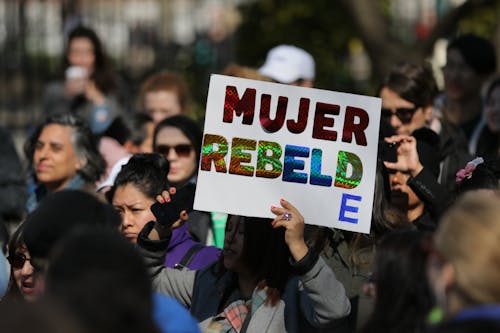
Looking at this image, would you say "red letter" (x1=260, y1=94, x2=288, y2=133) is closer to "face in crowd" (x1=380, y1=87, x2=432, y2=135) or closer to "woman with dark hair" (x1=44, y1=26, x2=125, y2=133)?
"face in crowd" (x1=380, y1=87, x2=432, y2=135)

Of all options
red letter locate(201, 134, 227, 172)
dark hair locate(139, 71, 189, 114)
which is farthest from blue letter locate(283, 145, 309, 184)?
dark hair locate(139, 71, 189, 114)

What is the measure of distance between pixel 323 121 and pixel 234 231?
0.60 metres

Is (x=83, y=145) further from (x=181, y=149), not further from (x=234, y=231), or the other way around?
(x=234, y=231)

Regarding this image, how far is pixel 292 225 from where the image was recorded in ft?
16.4

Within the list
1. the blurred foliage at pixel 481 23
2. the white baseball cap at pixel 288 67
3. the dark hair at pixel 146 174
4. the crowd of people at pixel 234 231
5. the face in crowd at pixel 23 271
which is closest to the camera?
the crowd of people at pixel 234 231

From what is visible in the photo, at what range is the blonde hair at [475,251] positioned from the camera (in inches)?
132

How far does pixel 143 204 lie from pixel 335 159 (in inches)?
44.4

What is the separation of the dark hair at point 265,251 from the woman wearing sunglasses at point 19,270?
897 mm

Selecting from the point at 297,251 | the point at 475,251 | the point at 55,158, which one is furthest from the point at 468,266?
the point at 55,158

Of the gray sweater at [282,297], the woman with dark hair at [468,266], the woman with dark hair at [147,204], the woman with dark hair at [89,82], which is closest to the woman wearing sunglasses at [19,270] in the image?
the gray sweater at [282,297]

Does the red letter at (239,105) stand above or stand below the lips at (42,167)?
above

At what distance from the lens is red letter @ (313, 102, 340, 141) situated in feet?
17.6

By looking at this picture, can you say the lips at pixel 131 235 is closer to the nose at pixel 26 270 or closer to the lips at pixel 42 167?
the nose at pixel 26 270

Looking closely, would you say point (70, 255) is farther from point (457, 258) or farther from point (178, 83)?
point (178, 83)
